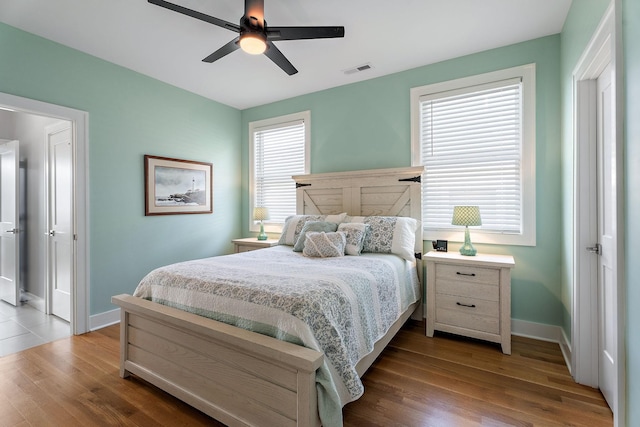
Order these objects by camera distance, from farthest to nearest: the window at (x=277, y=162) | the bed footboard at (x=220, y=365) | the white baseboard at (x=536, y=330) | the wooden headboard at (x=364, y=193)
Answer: the window at (x=277, y=162) < the wooden headboard at (x=364, y=193) < the white baseboard at (x=536, y=330) < the bed footboard at (x=220, y=365)

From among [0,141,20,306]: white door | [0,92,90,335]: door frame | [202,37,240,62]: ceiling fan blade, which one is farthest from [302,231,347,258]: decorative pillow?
[0,141,20,306]: white door

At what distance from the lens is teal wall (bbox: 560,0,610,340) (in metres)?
1.96

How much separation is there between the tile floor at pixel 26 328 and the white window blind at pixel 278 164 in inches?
107

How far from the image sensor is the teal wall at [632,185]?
1.19 meters

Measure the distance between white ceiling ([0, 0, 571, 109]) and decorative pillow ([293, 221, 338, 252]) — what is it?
1.76 metres

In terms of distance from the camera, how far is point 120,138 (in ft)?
10.8

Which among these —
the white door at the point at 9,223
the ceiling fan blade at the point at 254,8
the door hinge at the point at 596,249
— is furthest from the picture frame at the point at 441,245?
the white door at the point at 9,223

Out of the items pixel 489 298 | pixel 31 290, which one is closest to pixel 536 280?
pixel 489 298

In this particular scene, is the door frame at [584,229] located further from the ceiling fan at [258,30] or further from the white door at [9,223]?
the white door at [9,223]

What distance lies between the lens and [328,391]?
4.36ft

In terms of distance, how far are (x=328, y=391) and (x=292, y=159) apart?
344 centimetres

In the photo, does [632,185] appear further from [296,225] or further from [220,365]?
[296,225]

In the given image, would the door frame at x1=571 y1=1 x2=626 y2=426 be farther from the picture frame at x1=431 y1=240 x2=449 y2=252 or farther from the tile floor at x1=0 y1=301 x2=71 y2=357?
the tile floor at x1=0 y1=301 x2=71 y2=357

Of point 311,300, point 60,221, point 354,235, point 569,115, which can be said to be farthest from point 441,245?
point 60,221
